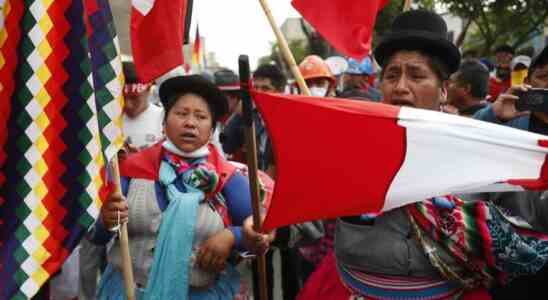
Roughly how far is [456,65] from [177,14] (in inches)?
53.9

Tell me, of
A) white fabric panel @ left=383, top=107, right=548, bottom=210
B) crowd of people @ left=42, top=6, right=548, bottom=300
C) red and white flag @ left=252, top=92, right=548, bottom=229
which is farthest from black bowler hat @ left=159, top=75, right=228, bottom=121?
white fabric panel @ left=383, top=107, right=548, bottom=210

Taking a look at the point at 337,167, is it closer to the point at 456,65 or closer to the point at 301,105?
the point at 301,105

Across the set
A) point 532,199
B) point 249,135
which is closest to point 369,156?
point 249,135

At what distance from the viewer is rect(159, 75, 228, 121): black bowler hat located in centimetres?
381

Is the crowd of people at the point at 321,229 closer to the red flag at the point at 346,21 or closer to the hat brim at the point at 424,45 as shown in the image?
the hat brim at the point at 424,45

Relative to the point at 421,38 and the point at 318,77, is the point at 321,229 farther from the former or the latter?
the point at 318,77

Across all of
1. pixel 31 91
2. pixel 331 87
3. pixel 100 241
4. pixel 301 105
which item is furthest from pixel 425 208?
pixel 331 87

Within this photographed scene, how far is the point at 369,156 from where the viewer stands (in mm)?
2447

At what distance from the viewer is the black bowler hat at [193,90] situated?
12.5 ft

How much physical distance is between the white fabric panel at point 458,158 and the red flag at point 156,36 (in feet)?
4.78

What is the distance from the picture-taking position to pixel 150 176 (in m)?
3.60

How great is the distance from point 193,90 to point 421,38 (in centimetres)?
143

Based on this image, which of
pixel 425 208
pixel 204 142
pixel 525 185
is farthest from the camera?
pixel 204 142

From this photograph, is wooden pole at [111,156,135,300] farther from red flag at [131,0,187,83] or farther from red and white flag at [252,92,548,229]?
red and white flag at [252,92,548,229]
